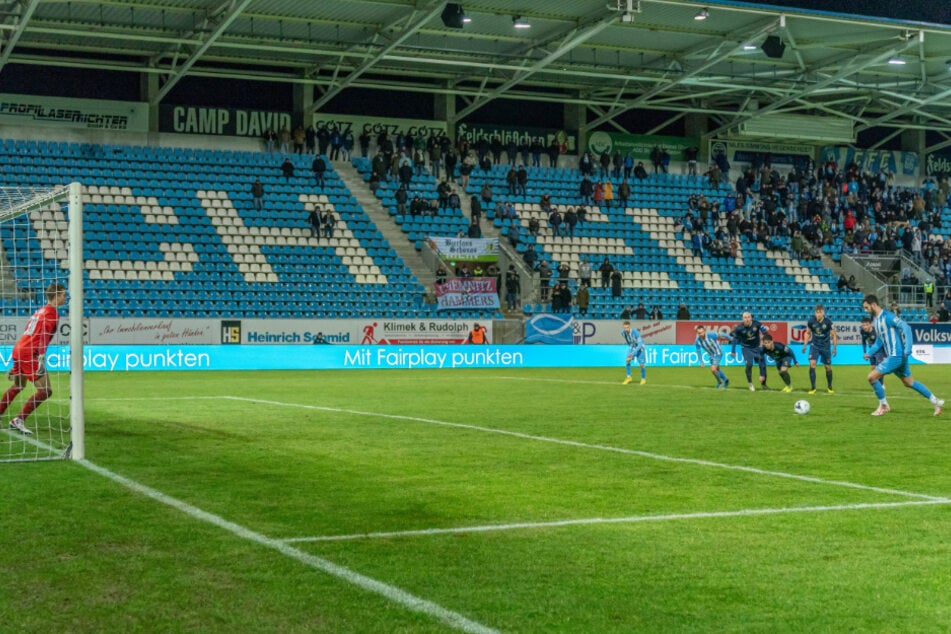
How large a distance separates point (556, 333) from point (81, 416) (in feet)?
101

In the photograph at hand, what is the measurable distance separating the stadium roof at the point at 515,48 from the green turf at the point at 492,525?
80.0 feet

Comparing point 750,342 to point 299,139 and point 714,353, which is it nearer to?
point 714,353

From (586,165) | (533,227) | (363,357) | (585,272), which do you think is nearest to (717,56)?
(586,165)

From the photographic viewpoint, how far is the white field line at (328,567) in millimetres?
5922

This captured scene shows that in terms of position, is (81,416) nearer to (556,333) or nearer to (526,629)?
(526,629)

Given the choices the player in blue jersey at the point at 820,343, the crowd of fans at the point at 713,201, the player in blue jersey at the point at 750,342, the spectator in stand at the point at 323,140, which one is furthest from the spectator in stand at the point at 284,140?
the player in blue jersey at the point at 820,343

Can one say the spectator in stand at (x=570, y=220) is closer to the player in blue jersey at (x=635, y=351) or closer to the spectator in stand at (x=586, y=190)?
the spectator in stand at (x=586, y=190)

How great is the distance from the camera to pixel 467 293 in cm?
4156

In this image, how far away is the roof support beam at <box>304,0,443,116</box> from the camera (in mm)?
37719

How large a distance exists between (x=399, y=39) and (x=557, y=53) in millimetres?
5538

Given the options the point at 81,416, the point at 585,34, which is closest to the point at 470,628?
the point at 81,416

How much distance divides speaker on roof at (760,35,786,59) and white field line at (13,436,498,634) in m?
35.3

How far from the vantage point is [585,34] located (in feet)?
131

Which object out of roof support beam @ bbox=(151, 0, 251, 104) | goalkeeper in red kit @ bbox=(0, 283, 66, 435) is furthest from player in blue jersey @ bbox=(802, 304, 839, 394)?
roof support beam @ bbox=(151, 0, 251, 104)
